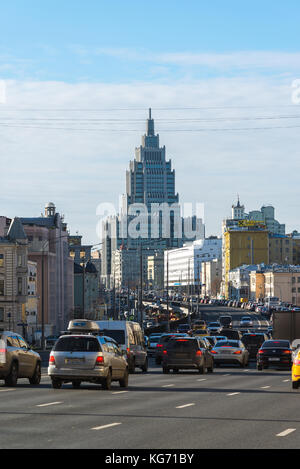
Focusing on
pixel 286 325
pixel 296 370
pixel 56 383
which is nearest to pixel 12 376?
pixel 56 383

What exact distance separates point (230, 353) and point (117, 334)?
403 inches

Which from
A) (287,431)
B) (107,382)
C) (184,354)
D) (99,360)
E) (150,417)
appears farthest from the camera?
(184,354)

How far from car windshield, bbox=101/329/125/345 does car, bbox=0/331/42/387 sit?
9.02m

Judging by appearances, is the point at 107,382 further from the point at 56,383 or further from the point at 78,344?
the point at 56,383

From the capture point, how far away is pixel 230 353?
47594mm

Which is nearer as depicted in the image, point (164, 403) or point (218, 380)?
point (164, 403)

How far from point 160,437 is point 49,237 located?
128m

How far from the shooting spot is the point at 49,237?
5600 inches

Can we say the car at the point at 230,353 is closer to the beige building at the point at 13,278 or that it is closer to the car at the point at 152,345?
the car at the point at 152,345
